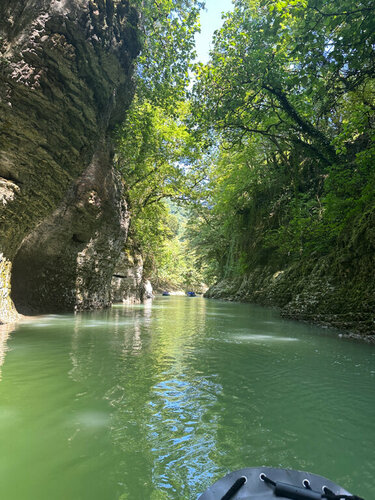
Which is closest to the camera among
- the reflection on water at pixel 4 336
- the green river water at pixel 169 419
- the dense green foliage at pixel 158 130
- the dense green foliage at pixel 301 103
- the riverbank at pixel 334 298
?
the green river water at pixel 169 419

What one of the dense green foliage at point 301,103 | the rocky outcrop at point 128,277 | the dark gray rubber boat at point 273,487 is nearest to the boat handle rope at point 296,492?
the dark gray rubber boat at point 273,487

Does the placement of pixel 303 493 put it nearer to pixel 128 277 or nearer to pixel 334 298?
pixel 334 298

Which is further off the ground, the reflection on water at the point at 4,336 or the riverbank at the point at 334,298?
the riverbank at the point at 334,298

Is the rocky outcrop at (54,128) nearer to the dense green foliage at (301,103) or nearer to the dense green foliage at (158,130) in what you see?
the dense green foliage at (158,130)

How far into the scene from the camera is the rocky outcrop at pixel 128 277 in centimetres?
1636

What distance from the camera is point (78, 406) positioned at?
8.30 ft

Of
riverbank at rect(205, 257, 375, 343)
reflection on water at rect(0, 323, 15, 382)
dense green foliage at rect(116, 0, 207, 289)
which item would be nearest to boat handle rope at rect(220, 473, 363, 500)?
reflection on water at rect(0, 323, 15, 382)

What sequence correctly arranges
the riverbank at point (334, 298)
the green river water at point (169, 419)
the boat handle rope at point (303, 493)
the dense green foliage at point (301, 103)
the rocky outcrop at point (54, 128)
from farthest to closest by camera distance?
1. the riverbank at point (334, 298)
2. the dense green foliage at point (301, 103)
3. the rocky outcrop at point (54, 128)
4. the green river water at point (169, 419)
5. the boat handle rope at point (303, 493)

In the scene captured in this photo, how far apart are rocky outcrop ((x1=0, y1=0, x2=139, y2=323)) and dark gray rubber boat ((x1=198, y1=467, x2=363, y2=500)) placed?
6426 millimetres

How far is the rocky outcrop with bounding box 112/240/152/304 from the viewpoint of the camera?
1636 cm

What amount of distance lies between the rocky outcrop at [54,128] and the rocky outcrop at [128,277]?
5653mm

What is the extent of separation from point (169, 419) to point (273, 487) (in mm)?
1157

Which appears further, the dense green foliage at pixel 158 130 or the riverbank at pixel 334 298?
the dense green foliage at pixel 158 130

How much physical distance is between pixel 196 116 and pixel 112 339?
8.33 m
